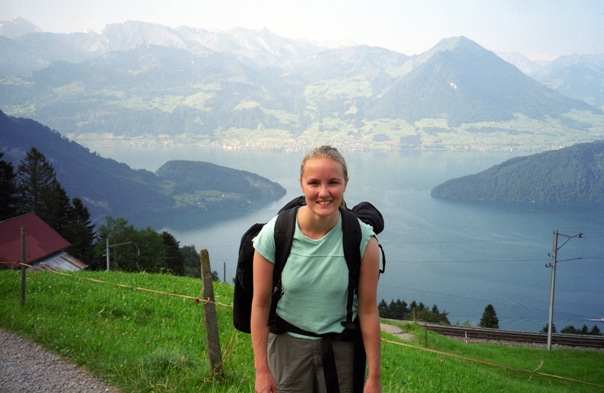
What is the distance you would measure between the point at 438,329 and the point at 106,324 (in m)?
28.2

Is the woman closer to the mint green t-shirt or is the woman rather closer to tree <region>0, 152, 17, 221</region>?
the mint green t-shirt

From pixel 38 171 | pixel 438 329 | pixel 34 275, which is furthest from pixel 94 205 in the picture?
pixel 34 275

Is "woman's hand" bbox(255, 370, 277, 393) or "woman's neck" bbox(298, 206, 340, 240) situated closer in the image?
"woman's neck" bbox(298, 206, 340, 240)

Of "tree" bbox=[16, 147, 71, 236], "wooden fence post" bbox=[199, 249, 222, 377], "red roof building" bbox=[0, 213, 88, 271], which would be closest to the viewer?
"wooden fence post" bbox=[199, 249, 222, 377]

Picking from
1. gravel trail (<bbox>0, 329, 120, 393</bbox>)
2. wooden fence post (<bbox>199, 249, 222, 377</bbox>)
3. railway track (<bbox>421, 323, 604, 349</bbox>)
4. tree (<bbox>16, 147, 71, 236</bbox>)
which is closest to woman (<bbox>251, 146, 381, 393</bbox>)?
wooden fence post (<bbox>199, 249, 222, 377</bbox>)

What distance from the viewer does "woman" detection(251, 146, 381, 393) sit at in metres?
2.67

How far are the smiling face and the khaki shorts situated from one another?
2.59 ft

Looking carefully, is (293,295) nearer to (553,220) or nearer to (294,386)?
(294,386)

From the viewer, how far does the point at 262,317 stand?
279 cm

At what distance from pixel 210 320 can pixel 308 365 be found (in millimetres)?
2306

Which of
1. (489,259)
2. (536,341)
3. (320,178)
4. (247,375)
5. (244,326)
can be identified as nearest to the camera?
(320,178)

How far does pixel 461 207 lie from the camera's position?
198250 millimetres

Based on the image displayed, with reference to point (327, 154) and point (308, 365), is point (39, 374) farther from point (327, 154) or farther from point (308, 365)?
point (327, 154)

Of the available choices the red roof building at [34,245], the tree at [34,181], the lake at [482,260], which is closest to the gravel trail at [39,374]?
the red roof building at [34,245]
